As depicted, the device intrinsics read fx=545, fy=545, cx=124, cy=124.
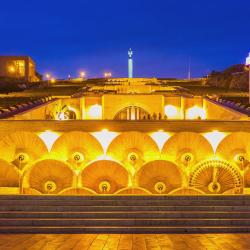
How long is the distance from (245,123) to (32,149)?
5.77 metres

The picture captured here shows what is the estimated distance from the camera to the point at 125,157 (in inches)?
565

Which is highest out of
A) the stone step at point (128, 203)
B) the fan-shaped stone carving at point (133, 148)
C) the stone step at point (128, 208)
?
the fan-shaped stone carving at point (133, 148)

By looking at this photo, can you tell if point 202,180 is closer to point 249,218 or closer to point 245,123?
point 245,123

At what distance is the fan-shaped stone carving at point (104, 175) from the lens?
1352 cm

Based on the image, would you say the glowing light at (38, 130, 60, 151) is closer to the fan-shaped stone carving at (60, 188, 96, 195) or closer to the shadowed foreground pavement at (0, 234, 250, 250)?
the fan-shaped stone carving at (60, 188, 96, 195)

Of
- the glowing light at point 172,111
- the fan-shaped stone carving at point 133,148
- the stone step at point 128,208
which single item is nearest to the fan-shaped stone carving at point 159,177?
the fan-shaped stone carving at point 133,148

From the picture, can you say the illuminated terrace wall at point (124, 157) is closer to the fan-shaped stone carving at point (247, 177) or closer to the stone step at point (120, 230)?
the fan-shaped stone carving at point (247, 177)

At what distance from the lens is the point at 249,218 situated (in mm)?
8461

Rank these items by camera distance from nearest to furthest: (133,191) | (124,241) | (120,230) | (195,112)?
(124,241) → (120,230) → (133,191) → (195,112)

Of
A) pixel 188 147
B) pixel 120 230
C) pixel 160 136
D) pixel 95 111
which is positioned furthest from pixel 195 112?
pixel 120 230

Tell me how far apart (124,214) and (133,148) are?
5862 mm

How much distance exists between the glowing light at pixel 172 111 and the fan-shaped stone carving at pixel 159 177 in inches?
609

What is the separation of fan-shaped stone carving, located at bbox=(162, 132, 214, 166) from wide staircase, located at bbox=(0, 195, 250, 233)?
5.07 m

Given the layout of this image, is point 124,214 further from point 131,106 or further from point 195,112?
point 195,112
